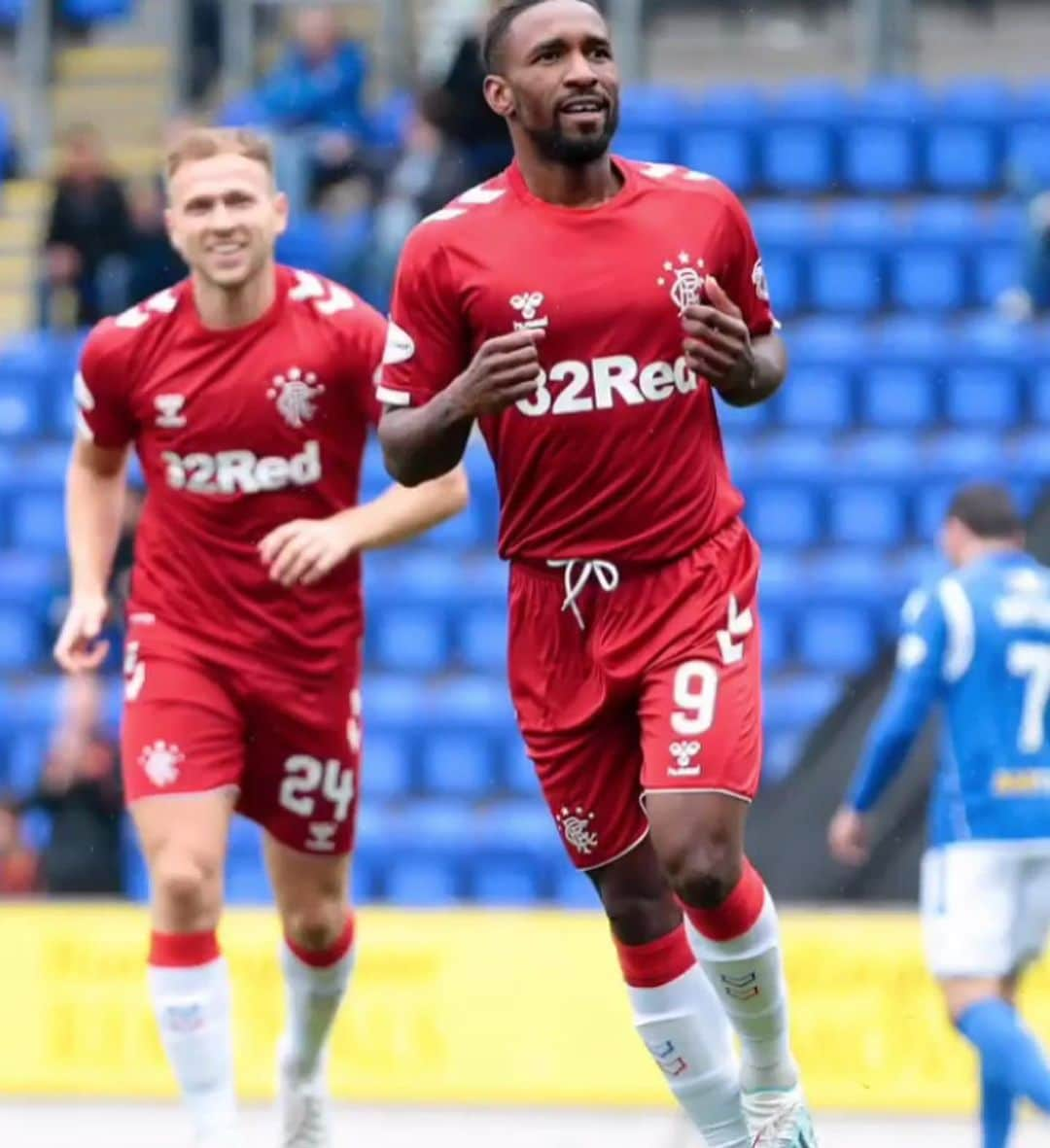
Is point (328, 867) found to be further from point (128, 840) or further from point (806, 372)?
point (806, 372)

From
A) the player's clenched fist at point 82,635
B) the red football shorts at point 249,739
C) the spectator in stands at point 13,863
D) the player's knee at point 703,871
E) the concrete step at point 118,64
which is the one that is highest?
the concrete step at point 118,64

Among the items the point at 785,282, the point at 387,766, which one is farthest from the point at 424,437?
the point at 785,282

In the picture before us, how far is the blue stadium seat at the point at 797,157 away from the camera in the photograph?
15.4m

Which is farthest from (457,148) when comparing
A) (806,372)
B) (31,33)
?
(31,33)

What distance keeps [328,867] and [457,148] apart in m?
7.19

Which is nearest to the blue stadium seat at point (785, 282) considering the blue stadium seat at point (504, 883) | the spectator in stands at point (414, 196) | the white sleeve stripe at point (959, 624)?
the spectator in stands at point (414, 196)

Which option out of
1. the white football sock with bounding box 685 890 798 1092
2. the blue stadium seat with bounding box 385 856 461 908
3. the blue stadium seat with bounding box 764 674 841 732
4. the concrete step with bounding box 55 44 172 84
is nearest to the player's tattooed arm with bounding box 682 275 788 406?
the white football sock with bounding box 685 890 798 1092

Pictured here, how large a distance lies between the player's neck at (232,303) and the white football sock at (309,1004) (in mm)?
1582

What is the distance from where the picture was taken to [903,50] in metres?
16.5

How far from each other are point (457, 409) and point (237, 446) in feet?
5.00

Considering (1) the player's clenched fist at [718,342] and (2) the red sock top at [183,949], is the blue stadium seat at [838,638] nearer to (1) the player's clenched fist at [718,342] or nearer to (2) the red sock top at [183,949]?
(2) the red sock top at [183,949]

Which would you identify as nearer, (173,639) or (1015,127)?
(173,639)

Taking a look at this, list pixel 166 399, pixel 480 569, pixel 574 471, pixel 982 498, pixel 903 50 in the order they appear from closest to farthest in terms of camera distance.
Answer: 1. pixel 574 471
2. pixel 166 399
3. pixel 982 498
4. pixel 480 569
5. pixel 903 50

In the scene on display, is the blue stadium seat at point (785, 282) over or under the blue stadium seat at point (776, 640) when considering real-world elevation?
over
